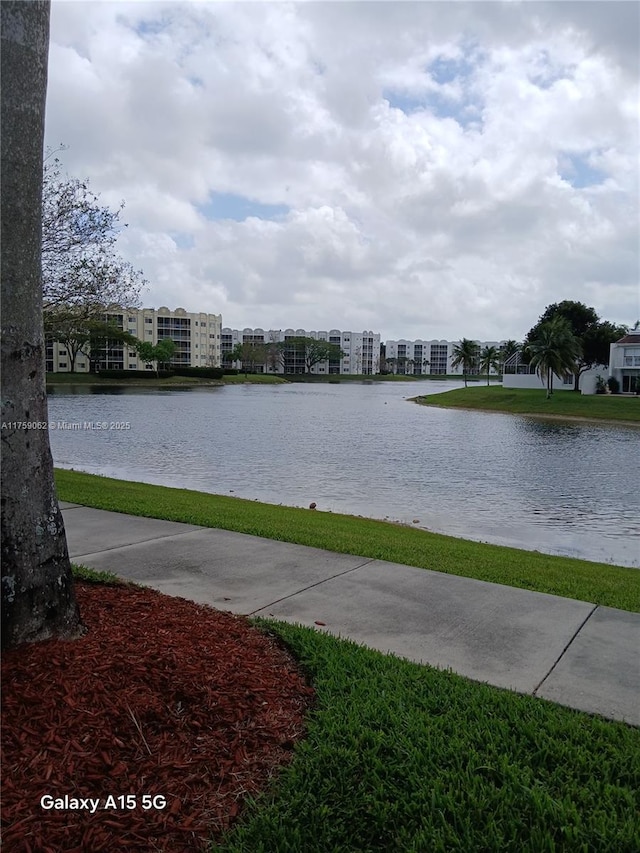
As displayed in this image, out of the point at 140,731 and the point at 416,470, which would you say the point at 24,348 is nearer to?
the point at 140,731

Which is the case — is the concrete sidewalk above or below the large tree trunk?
below

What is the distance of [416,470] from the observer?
68.4 feet

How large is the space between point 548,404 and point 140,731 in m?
60.4

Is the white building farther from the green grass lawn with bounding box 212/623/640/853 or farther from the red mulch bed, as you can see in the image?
the red mulch bed

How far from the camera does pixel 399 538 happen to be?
9031 mm

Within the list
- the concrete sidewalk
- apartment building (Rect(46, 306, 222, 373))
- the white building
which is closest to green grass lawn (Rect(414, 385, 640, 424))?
the white building

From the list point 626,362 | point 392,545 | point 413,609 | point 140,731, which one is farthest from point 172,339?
point 140,731

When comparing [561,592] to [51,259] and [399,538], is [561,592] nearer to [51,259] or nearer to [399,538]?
[399,538]

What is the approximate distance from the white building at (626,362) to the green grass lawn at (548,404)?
8.43 meters

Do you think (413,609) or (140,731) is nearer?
(140,731)

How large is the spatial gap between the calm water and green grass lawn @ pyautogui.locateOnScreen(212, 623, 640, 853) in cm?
764

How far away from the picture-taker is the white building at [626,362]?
6906 cm

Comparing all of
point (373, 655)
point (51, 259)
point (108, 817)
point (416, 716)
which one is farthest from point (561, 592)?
point (51, 259)

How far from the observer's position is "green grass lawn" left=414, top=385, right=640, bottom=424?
5209cm
